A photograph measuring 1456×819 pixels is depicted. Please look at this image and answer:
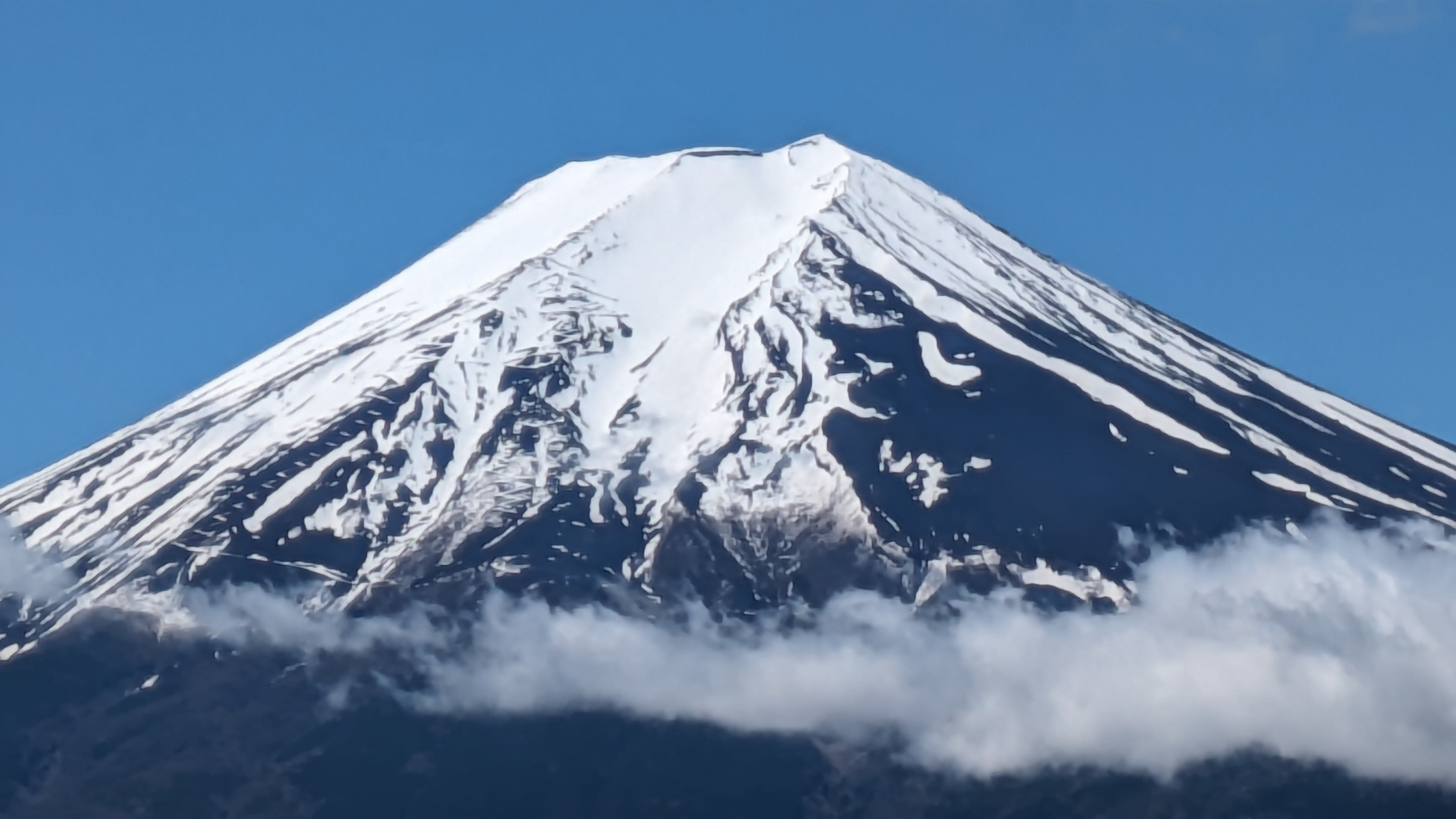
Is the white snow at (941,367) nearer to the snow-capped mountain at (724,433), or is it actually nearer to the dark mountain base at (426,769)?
the snow-capped mountain at (724,433)

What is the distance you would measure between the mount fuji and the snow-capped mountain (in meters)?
0.20

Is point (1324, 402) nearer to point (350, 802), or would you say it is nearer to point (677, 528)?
point (677, 528)

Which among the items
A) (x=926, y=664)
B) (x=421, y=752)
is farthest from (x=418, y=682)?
(x=926, y=664)

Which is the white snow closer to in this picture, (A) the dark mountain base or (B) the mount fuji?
(B) the mount fuji

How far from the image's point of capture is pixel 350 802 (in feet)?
327

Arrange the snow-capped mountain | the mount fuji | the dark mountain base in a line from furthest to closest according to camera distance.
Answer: the snow-capped mountain, the mount fuji, the dark mountain base

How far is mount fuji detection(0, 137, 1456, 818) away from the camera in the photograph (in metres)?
103

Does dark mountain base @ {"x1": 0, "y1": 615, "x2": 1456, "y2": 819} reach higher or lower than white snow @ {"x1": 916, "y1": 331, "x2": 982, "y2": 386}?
lower

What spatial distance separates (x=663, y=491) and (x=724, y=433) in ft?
15.5

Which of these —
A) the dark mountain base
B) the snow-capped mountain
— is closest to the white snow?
the snow-capped mountain

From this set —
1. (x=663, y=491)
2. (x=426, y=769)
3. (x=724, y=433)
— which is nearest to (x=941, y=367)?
(x=724, y=433)

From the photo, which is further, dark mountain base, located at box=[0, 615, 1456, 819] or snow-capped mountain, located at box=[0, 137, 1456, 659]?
snow-capped mountain, located at box=[0, 137, 1456, 659]

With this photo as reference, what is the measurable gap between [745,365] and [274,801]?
Answer: 3272cm

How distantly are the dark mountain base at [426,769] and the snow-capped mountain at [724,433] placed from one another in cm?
505
